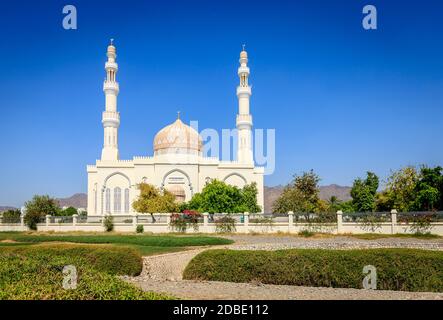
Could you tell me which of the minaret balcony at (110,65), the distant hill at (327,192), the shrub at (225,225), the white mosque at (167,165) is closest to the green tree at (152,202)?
the shrub at (225,225)

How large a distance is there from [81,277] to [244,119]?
120 ft

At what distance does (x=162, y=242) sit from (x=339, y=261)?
429 inches

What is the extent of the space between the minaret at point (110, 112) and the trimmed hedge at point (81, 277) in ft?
105

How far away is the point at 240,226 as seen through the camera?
26.2m

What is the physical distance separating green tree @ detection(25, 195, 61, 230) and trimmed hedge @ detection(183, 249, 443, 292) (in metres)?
24.3

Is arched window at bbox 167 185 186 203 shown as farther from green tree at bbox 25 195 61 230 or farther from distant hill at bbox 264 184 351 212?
distant hill at bbox 264 184 351 212

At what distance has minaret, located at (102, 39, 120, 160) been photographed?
42.3 metres

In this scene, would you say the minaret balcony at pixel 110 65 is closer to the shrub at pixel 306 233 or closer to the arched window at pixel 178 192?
the arched window at pixel 178 192

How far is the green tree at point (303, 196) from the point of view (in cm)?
2934

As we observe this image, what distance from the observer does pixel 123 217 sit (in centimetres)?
2948

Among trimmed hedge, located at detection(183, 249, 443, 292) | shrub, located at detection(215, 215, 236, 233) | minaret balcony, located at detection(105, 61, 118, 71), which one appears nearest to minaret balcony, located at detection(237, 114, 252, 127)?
minaret balcony, located at detection(105, 61, 118, 71)
